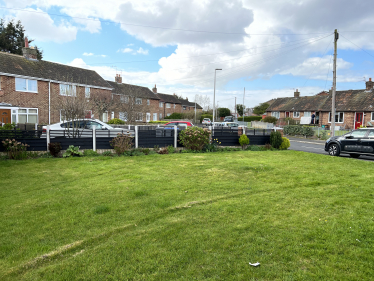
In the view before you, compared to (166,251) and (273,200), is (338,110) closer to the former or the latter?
(273,200)

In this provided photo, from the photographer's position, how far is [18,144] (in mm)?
11039

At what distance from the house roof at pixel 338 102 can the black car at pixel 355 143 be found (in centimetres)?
2798

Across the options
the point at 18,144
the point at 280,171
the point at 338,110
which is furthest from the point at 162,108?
the point at 280,171

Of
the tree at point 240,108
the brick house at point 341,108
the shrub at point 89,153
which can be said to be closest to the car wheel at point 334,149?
the shrub at point 89,153

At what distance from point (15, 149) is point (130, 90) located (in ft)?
102

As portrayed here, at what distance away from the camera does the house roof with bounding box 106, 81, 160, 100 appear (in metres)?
41.3

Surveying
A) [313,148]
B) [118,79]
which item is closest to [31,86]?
[118,79]

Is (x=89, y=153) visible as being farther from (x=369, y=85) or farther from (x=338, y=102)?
(x=369, y=85)

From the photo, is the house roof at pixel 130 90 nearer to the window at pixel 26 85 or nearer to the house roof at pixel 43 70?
the house roof at pixel 43 70

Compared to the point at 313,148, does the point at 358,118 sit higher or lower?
higher

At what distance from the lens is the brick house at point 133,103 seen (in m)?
34.4

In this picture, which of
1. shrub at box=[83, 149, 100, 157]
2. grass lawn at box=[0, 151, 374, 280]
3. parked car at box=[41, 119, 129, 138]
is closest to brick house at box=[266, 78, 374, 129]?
parked car at box=[41, 119, 129, 138]

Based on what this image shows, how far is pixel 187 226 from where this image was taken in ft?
14.2

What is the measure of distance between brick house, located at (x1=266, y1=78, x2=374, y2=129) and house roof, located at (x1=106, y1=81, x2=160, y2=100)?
85.6 feet
